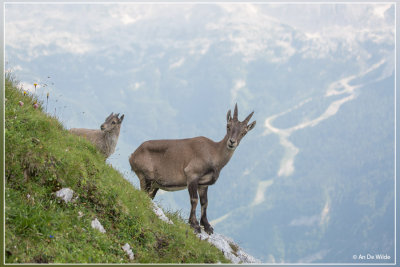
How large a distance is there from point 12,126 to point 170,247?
184 inches

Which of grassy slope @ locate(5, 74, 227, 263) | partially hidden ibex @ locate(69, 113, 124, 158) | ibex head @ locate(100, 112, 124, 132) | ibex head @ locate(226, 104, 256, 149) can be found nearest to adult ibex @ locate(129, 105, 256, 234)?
ibex head @ locate(226, 104, 256, 149)

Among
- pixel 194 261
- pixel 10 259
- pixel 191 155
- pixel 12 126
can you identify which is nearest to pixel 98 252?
pixel 10 259

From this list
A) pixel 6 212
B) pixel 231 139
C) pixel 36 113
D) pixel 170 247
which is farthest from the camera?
pixel 231 139

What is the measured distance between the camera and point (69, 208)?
11.5 metres

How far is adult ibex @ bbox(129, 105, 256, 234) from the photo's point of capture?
1689 centimetres

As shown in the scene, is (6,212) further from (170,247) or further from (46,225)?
(170,247)

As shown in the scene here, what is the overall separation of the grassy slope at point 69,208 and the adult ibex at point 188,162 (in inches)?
107

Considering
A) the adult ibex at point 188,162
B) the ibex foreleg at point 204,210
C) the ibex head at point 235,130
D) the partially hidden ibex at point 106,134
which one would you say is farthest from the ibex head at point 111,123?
the ibex head at point 235,130

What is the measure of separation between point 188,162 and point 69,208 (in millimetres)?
6161

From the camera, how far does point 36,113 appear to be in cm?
1398

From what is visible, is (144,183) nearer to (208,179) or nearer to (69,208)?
(208,179)

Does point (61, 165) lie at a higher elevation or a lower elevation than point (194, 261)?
higher

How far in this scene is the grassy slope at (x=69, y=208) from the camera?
1020 cm

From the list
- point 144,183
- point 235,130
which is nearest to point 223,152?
point 235,130
